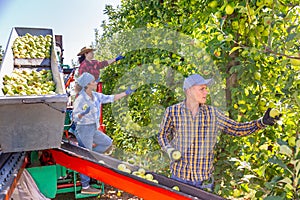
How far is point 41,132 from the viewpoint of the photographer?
8.68ft

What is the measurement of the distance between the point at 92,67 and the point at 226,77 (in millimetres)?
3018

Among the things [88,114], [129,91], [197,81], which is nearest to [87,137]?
[88,114]

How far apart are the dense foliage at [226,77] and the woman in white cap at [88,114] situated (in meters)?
0.34

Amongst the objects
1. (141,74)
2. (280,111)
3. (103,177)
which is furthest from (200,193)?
(141,74)

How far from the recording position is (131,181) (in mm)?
1886

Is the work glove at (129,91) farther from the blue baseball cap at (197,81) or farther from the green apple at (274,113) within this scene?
the green apple at (274,113)

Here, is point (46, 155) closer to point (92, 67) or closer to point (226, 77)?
point (226, 77)

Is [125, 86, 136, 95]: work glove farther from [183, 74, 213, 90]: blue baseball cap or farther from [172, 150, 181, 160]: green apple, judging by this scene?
[172, 150, 181, 160]: green apple

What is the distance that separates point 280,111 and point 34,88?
7.04 feet

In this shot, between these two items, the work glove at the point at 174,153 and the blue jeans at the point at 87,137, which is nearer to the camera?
the work glove at the point at 174,153

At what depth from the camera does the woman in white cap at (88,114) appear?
4.20m

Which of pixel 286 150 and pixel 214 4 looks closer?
pixel 286 150

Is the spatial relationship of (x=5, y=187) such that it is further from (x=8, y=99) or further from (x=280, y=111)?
(x=280, y=111)

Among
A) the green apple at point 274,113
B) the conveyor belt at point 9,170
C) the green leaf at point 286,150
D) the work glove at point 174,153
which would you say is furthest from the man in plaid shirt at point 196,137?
the green leaf at point 286,150
